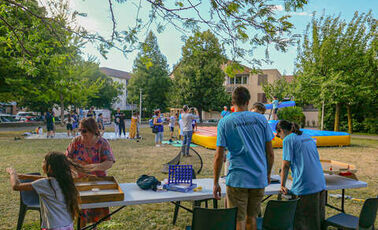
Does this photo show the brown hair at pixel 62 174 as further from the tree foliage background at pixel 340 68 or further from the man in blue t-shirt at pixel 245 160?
the tree foliage background at pixel 340 68

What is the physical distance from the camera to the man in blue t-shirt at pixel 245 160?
2666 millimetres

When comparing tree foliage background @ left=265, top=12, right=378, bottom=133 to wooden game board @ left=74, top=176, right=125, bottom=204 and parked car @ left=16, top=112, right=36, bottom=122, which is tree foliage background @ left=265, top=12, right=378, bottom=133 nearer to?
wooden game board @ left=74, top=176, right=125, bottom=204

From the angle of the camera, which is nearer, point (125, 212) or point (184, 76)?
point (125, 212)

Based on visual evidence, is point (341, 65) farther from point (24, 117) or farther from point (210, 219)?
point (24, 117)

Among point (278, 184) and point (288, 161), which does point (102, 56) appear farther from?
point (278, 184)

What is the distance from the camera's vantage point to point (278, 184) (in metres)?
3.82

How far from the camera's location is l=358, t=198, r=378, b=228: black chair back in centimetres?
297

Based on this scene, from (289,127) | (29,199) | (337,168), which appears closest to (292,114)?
(337,168)

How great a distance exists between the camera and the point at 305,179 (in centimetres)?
319

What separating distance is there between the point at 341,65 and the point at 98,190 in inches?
881

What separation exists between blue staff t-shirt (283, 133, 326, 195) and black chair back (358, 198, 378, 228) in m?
0.45

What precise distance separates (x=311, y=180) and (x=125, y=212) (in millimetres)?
3133

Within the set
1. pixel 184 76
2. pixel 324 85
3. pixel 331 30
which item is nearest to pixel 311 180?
pixel 324 85

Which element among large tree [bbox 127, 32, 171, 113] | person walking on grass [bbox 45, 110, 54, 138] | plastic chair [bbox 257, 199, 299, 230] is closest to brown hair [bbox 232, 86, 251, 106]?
plastic chair [bbox 257, 199, 299, 230]
